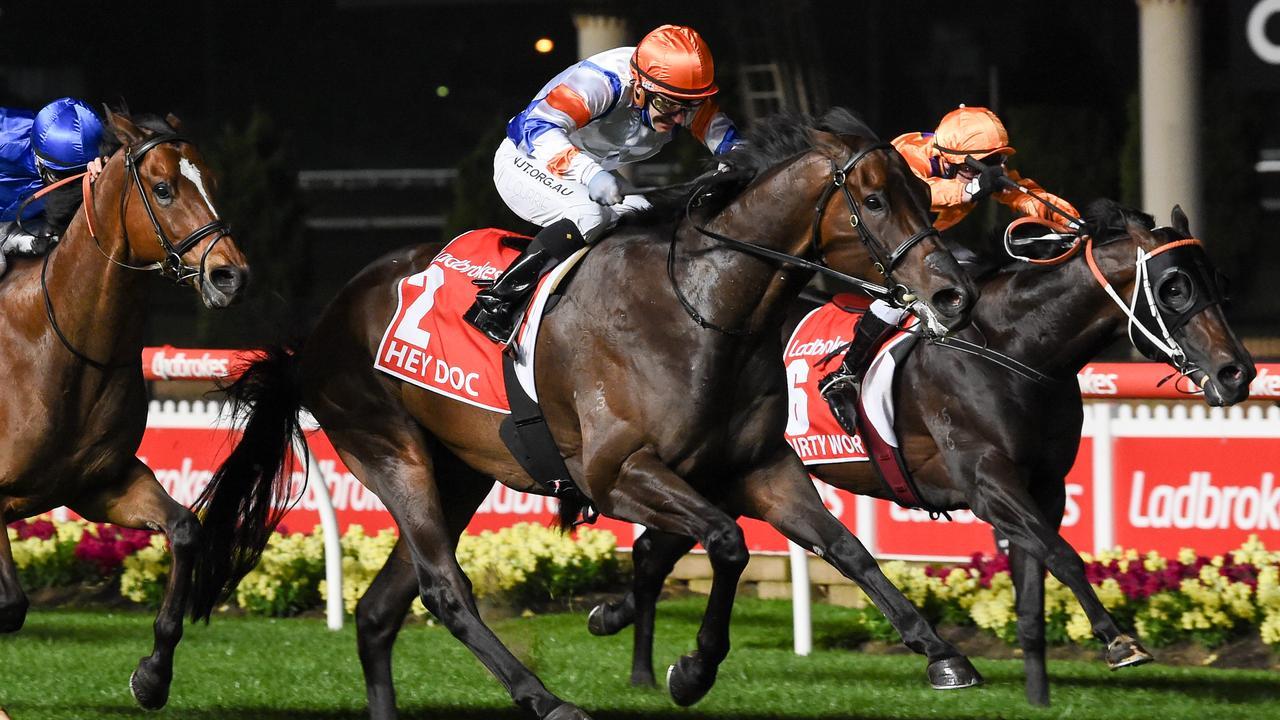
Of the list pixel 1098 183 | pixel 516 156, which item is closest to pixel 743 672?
pixel 516 156

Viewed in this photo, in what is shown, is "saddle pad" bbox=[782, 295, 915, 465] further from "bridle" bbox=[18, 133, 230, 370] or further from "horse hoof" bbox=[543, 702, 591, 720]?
"bridle" bbox=[18, 133, 230, 370]

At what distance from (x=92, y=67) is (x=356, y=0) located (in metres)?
2.94

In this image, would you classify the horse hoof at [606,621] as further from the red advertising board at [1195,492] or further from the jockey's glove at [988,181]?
the red advertising board at [1195,492]

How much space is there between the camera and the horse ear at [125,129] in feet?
15.4

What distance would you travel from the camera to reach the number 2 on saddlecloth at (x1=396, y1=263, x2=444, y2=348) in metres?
4.80

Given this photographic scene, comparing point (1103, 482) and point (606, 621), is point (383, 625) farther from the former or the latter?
point (1103, 482)

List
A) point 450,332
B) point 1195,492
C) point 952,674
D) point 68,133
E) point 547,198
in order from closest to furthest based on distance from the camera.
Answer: point 952,674, point 547,198, point 450,332, point 68,133, point 1195,492

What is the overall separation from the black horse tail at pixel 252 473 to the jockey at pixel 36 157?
745mm

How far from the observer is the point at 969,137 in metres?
5.54

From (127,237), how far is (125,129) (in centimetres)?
30

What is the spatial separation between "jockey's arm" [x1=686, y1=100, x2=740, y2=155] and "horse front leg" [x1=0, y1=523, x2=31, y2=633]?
6.96 feet

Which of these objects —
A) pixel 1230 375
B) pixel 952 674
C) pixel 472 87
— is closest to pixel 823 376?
pixel 1230 375

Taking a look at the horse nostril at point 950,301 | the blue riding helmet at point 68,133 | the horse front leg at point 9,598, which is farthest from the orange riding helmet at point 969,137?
the horse front leg at point 9,598

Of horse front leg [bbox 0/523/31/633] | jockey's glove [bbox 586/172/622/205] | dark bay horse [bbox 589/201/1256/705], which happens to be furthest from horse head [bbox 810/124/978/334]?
horse front leg [bbox 0/523/31/633]
